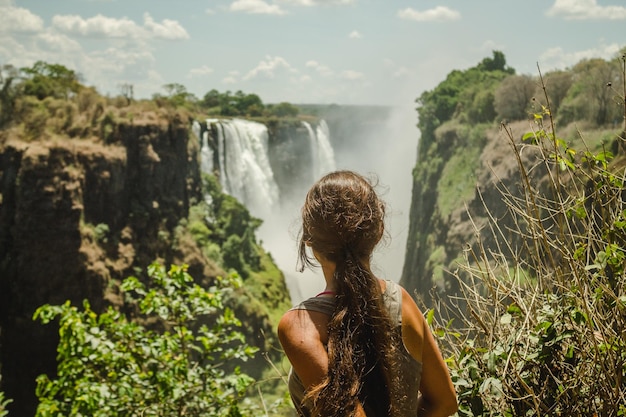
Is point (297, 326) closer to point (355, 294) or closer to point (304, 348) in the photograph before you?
point (304, 348)

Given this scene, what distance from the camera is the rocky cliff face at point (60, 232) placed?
2114 cm

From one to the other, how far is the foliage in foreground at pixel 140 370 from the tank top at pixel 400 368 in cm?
320

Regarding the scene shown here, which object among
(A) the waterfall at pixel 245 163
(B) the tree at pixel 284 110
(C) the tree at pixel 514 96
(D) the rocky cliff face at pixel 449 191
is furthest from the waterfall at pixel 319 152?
(C) the tree at pixel 514 96

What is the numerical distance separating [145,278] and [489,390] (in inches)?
946

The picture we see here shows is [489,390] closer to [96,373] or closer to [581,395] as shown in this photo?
[581,395]

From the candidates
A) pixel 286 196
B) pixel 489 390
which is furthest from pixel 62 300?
pixel 286 196

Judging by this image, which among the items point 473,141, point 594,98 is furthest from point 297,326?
point 473,141

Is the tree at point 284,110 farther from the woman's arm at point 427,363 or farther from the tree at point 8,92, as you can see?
the woman's arm at point 427,363

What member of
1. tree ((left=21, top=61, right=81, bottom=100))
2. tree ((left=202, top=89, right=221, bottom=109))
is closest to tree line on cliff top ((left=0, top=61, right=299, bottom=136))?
tree ((left=21, top=61, right=81, bottom=100))

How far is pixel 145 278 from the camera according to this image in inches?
971

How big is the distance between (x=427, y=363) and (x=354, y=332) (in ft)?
1.02

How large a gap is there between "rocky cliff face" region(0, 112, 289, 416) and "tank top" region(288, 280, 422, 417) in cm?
2212

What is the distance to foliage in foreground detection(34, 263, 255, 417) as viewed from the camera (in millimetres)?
4805

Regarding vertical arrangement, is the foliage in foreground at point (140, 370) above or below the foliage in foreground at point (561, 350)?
below
